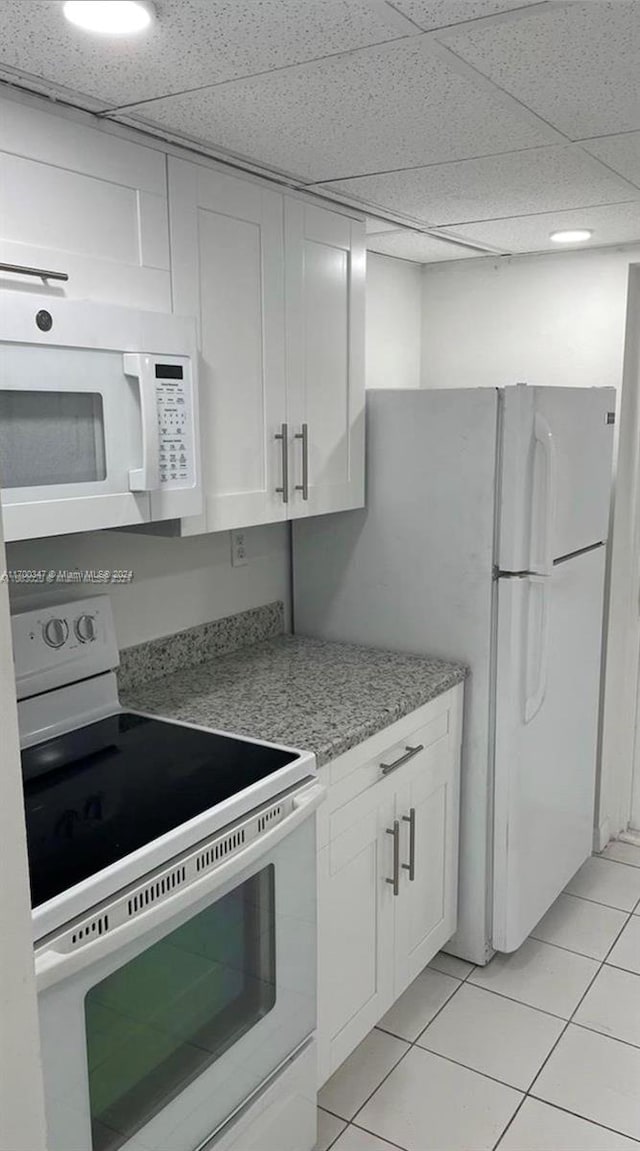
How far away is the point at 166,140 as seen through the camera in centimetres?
177

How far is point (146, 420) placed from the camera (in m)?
1.68

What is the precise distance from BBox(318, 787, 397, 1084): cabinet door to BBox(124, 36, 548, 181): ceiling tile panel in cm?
140

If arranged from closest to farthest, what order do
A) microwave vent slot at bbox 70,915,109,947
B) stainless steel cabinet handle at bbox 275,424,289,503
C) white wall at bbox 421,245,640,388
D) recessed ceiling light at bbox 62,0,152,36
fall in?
recessed ceiling light at bbox 62,0,152,36 < microwave vent slot at bbox 70,915,109,947 < stainless steel cabinet handle at bbox 275,424,289,503 < white wall at bbox 421,245,640,388

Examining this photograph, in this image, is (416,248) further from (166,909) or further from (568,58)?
(166,909)

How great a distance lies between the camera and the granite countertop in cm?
200

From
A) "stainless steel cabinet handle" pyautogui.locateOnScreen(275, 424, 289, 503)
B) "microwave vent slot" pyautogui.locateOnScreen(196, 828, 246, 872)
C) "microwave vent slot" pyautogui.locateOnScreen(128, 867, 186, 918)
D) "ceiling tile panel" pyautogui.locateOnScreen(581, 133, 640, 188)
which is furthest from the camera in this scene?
"stainless steel cabinet handle" pyautogui.locateOnScreen(275, 424, 289, 503)

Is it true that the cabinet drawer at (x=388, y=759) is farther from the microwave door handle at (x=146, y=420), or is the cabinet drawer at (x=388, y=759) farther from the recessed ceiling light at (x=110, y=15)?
the recessed ceiling light at (x=110, y=15)

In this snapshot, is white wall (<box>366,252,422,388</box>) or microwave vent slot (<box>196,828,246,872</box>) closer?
microwave vent slot (<box>196,828,246,872</box>)

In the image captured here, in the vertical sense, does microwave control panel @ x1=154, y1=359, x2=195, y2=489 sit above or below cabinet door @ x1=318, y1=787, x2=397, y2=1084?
above

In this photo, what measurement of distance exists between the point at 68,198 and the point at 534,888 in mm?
2207

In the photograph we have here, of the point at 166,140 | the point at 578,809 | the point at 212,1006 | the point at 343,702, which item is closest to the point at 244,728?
the point at 343,702

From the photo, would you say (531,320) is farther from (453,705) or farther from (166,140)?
(166,140)

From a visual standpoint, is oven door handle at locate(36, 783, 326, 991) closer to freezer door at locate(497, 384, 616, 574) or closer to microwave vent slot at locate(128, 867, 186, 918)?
microwave vent slot at locate(128, 867, 186, 918)

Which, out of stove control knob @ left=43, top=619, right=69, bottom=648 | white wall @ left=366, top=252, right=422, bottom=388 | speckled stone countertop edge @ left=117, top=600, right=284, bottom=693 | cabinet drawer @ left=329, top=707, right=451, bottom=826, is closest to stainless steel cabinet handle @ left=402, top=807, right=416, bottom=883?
cabinet drawer @ left=329, top=707, right=451, bottom=826
